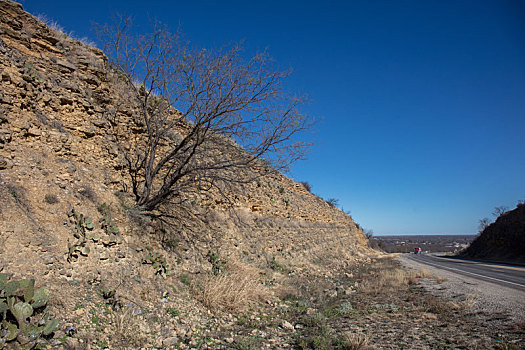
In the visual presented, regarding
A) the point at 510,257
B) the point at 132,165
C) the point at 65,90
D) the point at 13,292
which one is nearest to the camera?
the point at 13,292

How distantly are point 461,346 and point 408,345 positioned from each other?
78 centimetres

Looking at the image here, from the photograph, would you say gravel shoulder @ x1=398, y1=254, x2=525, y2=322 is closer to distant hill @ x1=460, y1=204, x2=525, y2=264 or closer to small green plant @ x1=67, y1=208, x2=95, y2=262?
small green plant @ x1=67, y1=208, x2=95, y2=262

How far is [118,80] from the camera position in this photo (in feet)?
27.8

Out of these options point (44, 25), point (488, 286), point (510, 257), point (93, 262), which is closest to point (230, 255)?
point (93, 262)

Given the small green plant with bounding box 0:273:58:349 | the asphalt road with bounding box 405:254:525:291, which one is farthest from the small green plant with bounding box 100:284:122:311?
the asphalt road with bounding box 405:254:525:291

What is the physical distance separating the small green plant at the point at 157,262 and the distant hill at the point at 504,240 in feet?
100

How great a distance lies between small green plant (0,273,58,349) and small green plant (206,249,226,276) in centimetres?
458

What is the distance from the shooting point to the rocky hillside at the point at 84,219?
→ 4.28 m

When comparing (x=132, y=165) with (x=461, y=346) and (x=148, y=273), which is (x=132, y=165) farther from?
(x=461, y=346)

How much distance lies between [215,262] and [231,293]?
1.91 metres

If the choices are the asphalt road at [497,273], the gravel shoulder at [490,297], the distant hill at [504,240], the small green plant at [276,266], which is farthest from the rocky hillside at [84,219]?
the distant hill at [504,240]

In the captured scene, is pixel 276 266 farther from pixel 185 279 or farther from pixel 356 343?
pixel 356 343

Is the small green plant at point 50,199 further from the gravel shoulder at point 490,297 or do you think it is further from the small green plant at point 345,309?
the gravel shoulder at point 490,297

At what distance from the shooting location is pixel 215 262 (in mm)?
8133
